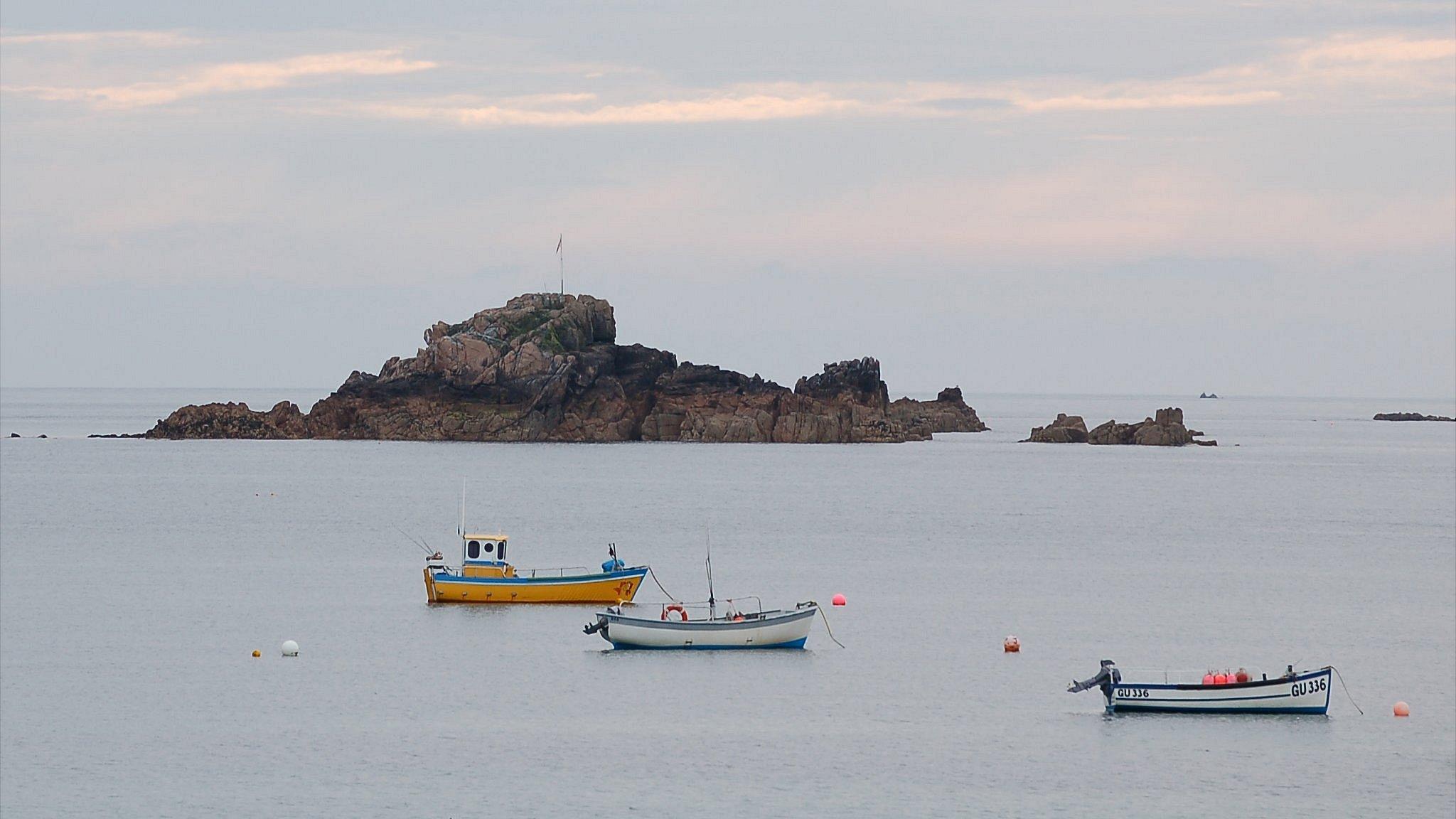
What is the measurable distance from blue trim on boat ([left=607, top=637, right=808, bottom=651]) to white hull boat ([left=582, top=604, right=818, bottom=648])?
0.02 metres

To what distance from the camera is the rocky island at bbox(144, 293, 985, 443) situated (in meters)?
174

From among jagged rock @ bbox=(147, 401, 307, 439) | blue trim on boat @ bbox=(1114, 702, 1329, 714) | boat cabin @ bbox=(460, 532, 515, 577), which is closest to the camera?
blue trim on boat @ bbox=(1114, 702, 1329, 714)

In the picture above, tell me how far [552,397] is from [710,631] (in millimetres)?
123627

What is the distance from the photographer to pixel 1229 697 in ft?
141

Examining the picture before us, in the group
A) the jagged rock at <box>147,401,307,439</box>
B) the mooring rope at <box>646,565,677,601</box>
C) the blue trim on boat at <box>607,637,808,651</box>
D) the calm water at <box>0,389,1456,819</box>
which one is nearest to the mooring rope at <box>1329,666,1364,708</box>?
the calm water at <box>0,389,1456,819</box>

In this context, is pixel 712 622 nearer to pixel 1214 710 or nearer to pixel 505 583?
pixel 505 583

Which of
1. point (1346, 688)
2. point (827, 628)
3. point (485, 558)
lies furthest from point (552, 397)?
point (1346, 688)

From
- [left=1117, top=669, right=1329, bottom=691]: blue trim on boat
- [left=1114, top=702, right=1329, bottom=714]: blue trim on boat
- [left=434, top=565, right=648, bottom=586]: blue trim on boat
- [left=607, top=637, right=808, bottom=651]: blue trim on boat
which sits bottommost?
[left=1114, top=702, right=1329, bottom=714]: blue trim on boat

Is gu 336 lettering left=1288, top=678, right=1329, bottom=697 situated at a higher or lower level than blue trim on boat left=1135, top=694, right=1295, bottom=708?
higher

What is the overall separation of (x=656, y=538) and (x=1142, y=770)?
5230cm

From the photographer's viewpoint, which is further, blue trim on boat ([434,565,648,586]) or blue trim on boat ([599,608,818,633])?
blue trim on boat ([434,565,648,586])

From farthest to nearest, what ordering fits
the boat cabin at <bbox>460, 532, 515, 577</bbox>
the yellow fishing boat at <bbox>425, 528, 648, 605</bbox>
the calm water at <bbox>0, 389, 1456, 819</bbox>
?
the boat cabin at <bbox>460, 532, 515, 577</bbox> → the yellow fishing boat at <bbox>425, 528, 648, 605</bbox> → the calm water at <bbox>0, 389, 1456, 819</bbox>

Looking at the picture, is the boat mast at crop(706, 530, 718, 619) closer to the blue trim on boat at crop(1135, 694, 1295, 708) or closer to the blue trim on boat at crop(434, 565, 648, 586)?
the blue trim on boat at crop(434, 565, 648, 586)

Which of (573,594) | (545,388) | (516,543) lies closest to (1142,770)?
(573,594)
